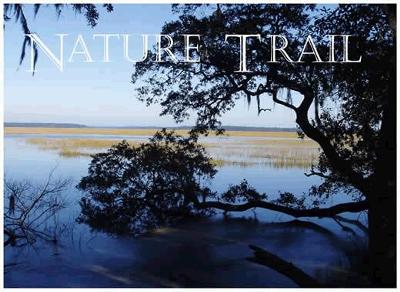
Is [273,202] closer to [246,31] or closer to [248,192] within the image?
[248,192]

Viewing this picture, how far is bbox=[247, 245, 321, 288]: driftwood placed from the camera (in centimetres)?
354

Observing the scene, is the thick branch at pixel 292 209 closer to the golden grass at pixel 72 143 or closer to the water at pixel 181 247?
the water at pixel 181 247

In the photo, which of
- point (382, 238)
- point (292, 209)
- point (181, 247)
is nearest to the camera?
point (382, 238)

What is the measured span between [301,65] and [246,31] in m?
0.49

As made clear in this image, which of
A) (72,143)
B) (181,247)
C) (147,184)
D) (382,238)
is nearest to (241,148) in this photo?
(147,184)

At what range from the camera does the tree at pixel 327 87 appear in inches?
137

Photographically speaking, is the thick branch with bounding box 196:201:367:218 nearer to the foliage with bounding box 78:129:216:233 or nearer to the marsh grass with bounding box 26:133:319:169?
the foliage with bounding box 78:129:216:233

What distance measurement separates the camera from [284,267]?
3.59 metres

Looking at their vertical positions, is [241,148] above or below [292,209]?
above

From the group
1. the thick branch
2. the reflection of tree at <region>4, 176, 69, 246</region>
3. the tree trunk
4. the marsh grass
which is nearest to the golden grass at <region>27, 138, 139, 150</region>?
the marsh grass

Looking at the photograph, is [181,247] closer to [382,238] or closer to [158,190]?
[158,190]

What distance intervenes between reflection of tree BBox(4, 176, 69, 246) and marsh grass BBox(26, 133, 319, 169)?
29cm

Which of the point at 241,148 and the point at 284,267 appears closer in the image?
the point at 284,267

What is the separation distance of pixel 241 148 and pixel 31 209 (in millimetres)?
1743
